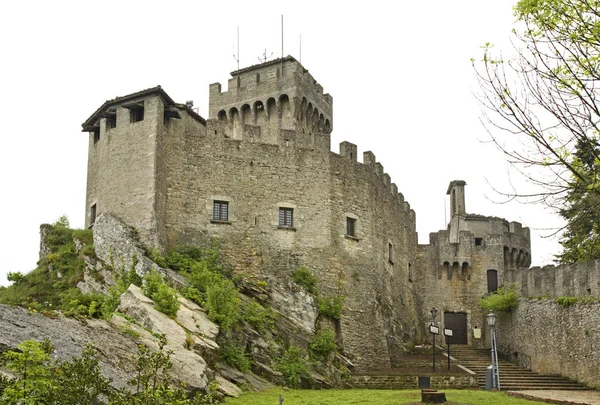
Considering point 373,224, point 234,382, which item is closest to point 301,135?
point 373,224

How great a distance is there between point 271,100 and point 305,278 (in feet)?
42.8

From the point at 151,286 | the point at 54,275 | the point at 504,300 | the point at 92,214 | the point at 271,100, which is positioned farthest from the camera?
the point at 271,100

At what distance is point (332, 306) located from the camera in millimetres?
31250

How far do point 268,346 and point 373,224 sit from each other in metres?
11.0

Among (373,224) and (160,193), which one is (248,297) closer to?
(160,193)

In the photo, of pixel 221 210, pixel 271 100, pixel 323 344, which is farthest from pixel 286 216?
pixel 271 100

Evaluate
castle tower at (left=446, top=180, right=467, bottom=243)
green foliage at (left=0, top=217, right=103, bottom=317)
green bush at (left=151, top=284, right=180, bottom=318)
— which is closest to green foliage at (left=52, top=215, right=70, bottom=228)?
green foliage at (left=0, top=217, right=103, bottom=317)

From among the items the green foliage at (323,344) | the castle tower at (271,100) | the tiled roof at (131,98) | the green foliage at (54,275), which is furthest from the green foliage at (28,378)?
the castle tower at (271,100)

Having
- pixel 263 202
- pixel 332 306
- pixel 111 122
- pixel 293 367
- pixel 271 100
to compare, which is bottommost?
pixel 293 367

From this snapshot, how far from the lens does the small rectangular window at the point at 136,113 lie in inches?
1218

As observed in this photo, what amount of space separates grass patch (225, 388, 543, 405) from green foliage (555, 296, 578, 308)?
8511 millimetres

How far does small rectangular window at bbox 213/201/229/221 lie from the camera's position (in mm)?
31328

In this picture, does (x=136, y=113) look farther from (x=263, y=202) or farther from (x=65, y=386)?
(x=65, y=386)

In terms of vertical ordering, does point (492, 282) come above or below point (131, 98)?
below
